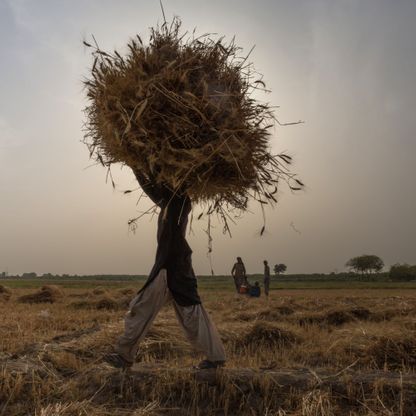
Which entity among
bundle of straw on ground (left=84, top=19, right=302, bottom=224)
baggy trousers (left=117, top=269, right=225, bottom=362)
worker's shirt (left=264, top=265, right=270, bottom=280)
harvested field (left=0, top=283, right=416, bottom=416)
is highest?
bundle of straw on ground (left=84, top=19, right=302, bottom=224)

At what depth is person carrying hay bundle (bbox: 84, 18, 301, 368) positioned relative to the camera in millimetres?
4086

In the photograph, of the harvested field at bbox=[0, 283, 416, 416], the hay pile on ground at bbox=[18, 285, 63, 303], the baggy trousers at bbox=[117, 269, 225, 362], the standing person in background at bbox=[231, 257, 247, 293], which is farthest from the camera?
the standing person in background at bbox=[231, 257, 247, 293]

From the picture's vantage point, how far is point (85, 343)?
18.6 feet

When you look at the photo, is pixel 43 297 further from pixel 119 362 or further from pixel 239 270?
pixel 119 362

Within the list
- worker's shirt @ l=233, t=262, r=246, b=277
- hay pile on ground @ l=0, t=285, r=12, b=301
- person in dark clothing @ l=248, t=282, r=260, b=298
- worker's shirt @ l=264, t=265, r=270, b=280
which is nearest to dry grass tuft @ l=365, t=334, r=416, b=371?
worker's shirt @ l=233, t=262, r=246, b=277

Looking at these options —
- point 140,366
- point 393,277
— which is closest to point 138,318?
point 140,366

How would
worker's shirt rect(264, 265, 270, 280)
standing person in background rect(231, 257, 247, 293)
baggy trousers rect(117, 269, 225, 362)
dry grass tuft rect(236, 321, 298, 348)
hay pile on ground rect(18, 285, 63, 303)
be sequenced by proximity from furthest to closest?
worker's shirt rect(264, 265, 270, 280)
standing person in background rect(231, 257, 247, 293)
hay pile on ground rect(18, 285, 63, 303)
dry grass tuft rect(236, 321, 298, 348)
baggy trousers rect(117, 269, 225, 362)

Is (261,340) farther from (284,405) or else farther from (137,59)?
(137,59)

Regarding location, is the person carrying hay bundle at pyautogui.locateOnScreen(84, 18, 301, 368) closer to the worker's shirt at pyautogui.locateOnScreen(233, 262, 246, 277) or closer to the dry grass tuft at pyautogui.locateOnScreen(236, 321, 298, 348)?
the dry grass tuft at pyautogui.locateOnScreen(236, 321, 298, 348)

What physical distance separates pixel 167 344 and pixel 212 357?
1996 mm

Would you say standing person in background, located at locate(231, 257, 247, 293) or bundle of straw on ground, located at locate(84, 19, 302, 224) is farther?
standing person in background, located at locate(231, 257, 247, 293)

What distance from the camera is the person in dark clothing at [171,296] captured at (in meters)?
4.12

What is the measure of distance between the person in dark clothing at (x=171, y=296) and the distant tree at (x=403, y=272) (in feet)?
225

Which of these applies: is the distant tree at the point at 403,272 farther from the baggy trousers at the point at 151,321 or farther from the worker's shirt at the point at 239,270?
the baggy trousers at the point at 151,321
